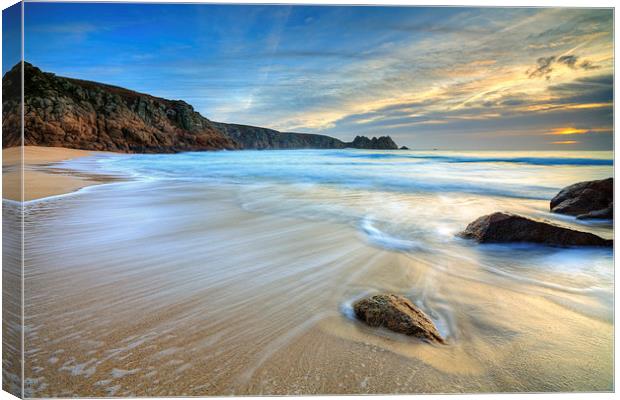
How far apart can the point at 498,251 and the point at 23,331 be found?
9.54 ft

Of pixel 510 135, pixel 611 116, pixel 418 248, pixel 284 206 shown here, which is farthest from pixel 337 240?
pixel 611 116

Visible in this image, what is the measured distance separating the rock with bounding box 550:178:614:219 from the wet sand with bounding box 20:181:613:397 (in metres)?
0.80

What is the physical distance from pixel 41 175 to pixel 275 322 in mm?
3759

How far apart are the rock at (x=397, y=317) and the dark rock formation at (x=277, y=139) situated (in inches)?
66.9

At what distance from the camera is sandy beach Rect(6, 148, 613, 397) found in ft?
5.23

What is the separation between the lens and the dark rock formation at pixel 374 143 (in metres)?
3.05

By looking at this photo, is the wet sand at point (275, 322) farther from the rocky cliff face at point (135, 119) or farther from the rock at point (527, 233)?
the rocky cliff face at point (135, 119)

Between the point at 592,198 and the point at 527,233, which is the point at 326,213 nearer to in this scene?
the point at 527,233

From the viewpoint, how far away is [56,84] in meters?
2.92

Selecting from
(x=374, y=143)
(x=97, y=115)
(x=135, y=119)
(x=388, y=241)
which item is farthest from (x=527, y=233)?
(x=97, y=115)

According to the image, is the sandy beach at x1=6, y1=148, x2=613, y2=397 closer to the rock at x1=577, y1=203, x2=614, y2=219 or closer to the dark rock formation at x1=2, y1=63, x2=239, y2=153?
the rock at x1=577, y1=203, x2=614, y2=219

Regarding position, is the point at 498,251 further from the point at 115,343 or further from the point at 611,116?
the point at 115,343

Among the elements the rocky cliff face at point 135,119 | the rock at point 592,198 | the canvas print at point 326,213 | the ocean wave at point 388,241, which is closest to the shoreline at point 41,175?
the canvas print at point 326,213

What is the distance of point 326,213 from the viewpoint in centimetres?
343
